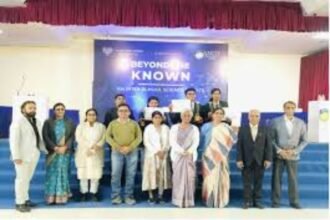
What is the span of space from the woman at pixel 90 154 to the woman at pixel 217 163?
48.9 inches

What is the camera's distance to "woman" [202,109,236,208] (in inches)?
212

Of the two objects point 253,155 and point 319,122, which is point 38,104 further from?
point 319,122

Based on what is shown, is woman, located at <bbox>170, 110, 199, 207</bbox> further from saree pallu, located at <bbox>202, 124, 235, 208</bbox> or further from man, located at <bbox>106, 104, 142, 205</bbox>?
man, located at <bbox>106, 104, 142, 205</bbox>

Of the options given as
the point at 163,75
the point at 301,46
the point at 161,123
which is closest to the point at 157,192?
the point at 161,123

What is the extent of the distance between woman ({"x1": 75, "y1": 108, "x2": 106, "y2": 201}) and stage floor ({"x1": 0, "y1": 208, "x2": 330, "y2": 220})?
44cm

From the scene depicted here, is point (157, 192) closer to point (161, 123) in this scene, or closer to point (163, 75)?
point (161, 123)

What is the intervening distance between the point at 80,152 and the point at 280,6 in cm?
358

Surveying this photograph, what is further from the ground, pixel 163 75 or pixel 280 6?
pixel 280 6

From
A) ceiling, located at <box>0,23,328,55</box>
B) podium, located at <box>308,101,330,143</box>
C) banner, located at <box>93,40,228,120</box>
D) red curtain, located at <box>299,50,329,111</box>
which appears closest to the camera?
podium, located at <box>308,101,330,143</box>

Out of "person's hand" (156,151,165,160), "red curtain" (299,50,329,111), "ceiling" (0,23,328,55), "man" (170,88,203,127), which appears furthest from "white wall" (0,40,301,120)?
"person's hand" (156,151,165,160)

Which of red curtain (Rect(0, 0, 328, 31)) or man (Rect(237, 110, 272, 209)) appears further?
red curtain (Rect(0, 0, 328, 31))

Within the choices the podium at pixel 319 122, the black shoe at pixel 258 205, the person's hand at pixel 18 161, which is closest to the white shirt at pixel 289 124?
the black shoe at pixel 258 205

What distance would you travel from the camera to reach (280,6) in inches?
270

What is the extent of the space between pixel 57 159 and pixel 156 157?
1120 millimetres
